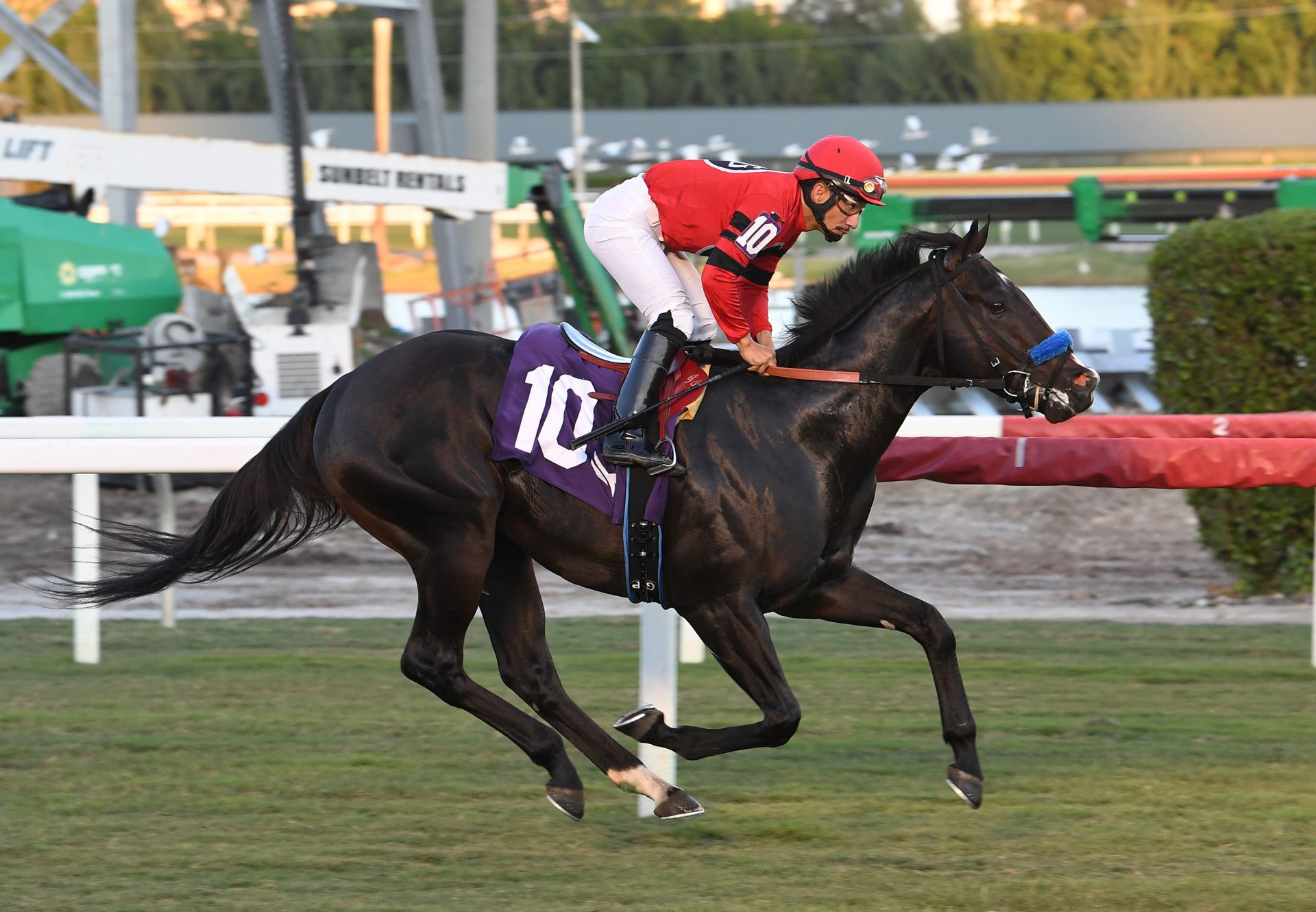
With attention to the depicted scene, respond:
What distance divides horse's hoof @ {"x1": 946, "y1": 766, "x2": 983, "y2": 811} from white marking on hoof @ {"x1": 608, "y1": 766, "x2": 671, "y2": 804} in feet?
2.38

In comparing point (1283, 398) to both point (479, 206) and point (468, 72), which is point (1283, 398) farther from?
point (468, 72)

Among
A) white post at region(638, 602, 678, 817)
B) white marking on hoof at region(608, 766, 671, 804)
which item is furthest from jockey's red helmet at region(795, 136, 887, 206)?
white marking on hoof at region(608, 766, 671, 804)

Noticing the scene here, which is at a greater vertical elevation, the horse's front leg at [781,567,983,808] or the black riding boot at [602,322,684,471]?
the black riding boot at [602,322,684,471]

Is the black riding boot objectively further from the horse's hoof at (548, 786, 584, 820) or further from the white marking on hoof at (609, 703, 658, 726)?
the horse's hoof at (548, 786, 584, 820)

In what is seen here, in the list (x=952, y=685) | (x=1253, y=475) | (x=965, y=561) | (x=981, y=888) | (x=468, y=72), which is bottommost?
(x=965, y=561)

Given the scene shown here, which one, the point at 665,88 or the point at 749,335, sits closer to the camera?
the point at 749,335

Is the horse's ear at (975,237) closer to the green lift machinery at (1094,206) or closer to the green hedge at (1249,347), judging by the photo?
the green hedge at (1249,347)

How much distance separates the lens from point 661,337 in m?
3.99

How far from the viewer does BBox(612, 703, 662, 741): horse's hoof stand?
4.02 meters

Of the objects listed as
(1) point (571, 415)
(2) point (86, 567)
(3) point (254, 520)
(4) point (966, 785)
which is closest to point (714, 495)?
(1) point (571, 415)

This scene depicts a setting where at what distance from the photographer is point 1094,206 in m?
12.6

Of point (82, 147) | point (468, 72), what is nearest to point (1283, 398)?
point (82, 147)

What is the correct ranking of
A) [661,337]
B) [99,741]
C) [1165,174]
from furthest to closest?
1. [1165,174]
2. [99,741]
3. [661,337]

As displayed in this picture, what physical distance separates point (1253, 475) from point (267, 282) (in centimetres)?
1580
